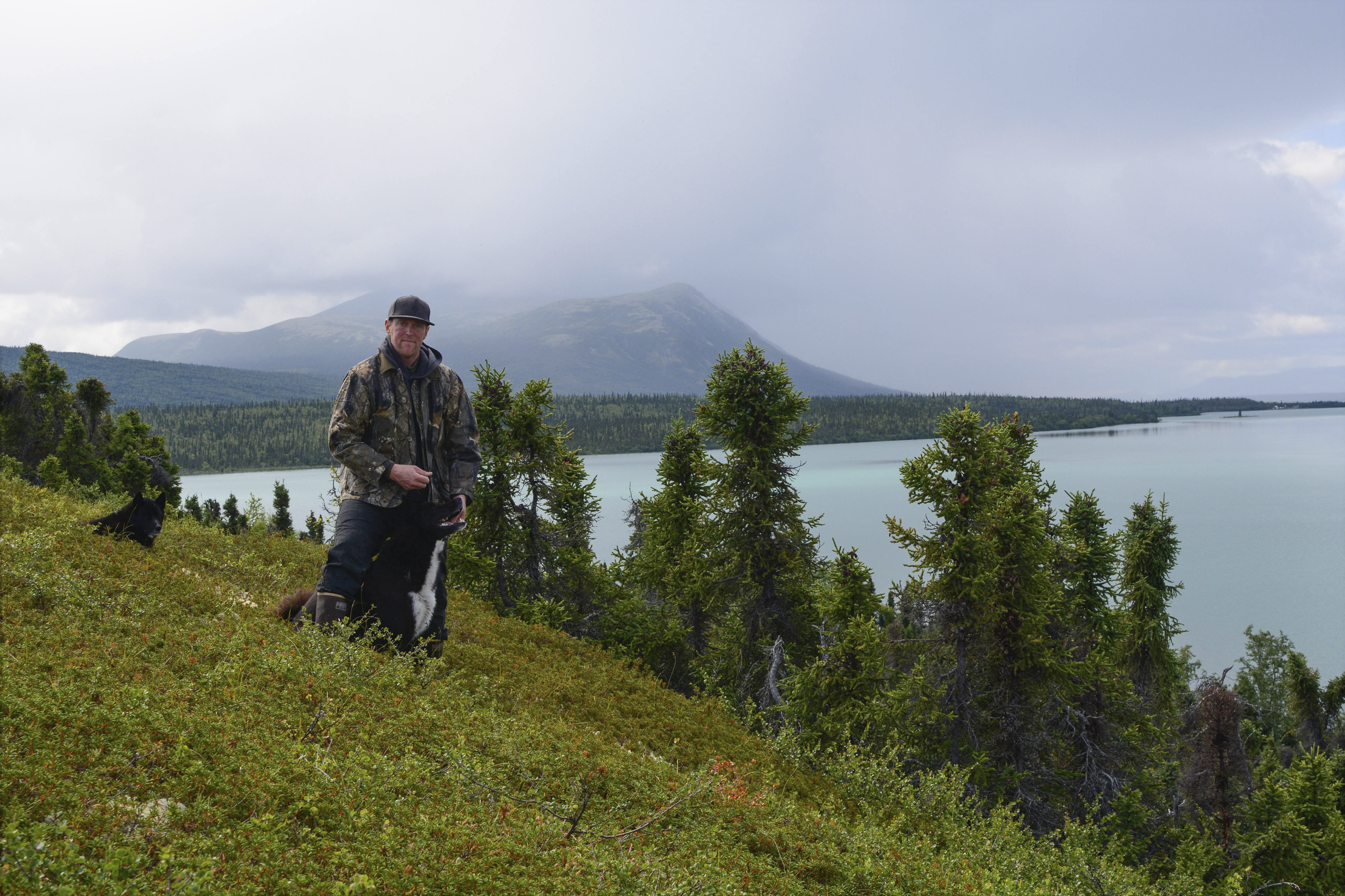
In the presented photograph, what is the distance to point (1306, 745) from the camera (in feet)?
127

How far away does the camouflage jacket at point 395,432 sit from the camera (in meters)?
6.61

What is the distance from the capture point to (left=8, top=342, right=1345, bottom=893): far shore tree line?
564 inches

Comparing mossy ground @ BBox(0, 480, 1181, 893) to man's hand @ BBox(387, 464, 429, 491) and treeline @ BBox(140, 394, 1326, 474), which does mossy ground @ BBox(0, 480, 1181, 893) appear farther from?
treeline @ BBox(140, 394, 1326, 474)

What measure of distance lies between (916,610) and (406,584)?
36.9 ft

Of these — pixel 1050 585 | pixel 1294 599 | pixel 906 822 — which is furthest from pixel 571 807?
pixel 1294 599

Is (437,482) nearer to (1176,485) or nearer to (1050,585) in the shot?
(1050,585)

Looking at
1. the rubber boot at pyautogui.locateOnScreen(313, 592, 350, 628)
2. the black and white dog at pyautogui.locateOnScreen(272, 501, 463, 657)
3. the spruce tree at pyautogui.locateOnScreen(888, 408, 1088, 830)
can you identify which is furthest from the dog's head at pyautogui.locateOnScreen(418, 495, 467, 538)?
the spruce tree at pyautogui.locateOnScreen(888, 408, 1088, 830)

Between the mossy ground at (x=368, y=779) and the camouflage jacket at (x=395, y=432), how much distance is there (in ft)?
4.98

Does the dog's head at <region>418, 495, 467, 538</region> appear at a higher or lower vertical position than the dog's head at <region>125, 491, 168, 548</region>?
higher

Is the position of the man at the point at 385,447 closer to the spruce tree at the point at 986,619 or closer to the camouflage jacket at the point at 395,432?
the camouflage jacket at the point at 395,432

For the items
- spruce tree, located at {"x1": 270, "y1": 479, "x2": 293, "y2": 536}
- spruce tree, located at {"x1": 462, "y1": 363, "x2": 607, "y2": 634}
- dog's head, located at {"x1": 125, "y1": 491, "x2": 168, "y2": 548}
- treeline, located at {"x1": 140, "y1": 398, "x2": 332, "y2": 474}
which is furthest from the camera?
treeline, located at {"x1": 140, "y1": 398, "x2": 332, "y2": 474}

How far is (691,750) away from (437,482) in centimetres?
403

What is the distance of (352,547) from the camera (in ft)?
21.8

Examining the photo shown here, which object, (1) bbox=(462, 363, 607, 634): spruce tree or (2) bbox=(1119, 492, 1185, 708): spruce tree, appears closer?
(1) bbox=(462, 363, 607, 634): spruce tree
